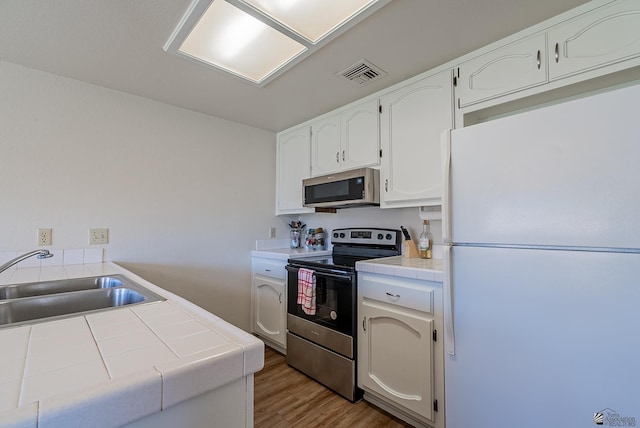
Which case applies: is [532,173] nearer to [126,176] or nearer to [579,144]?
[579,144]

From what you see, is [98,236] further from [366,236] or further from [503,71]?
[503,71]

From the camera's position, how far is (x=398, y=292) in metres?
1.65

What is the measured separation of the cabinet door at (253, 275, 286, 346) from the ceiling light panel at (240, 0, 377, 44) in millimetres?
1836

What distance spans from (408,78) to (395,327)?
1.58 m

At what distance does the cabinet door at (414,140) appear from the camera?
5.71ft

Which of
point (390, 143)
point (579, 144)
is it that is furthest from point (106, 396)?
point (390, 143)

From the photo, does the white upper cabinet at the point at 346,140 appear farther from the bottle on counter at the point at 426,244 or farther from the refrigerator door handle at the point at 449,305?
the refrigerator door handle at the point at 449,305

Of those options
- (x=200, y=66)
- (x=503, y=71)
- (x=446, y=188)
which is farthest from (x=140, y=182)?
(x=503, y=71)

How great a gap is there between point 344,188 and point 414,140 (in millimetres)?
612

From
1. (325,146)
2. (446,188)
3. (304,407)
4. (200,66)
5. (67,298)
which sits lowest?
(304,407)

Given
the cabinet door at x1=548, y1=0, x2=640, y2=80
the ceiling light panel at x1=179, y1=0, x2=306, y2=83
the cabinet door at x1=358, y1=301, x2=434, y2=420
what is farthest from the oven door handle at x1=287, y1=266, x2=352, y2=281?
the cabinet door at x1=548, y1=0, x2=640, y2=80

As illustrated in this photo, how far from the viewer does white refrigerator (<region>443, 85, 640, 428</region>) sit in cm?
91

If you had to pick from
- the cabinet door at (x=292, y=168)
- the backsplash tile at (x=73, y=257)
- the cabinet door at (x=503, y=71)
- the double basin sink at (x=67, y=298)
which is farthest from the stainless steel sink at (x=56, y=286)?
the cabinet door at (x=503, y=71)

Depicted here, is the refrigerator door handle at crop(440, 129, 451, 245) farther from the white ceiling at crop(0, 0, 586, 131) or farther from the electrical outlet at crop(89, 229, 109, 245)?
the electrical outlet at crop(89, 229, 109, 245)
